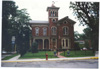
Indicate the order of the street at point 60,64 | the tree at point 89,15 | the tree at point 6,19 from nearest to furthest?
the street at point 60,64 < the tree at point 89,15 < the tree at point 6,19

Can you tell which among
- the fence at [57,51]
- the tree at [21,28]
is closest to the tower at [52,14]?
the tree at [21,28]

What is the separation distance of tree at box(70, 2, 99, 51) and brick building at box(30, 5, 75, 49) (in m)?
0.50

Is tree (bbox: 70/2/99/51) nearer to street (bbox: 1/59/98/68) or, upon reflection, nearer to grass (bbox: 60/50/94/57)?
grass (bbox: 60/50/94/57)

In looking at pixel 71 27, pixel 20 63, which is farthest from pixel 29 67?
pixel 71 27

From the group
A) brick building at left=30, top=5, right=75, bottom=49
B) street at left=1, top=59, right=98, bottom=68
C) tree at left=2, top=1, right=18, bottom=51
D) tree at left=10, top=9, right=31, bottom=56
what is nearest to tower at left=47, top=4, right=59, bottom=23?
brick building at left=30, top=5, right=75, bottom=49

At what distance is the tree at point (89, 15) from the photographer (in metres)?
5.57

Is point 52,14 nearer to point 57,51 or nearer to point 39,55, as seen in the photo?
point 57,51

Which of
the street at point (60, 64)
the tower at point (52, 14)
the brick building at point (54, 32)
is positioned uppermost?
the tower at point (52, 14)

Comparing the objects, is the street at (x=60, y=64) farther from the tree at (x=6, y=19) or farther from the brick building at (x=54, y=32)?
the tree at (x=6, y=19)

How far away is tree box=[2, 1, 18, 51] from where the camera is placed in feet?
18.8

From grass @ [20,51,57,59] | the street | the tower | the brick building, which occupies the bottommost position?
the street

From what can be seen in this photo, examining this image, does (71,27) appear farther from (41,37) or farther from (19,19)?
(19,19)

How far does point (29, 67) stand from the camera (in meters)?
5.39

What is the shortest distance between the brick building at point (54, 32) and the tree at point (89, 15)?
0.50 m
